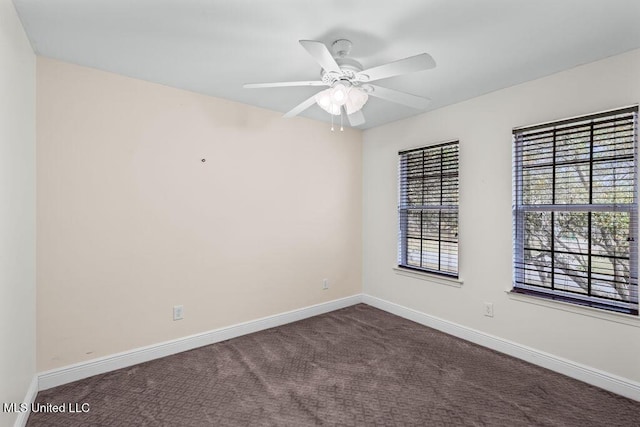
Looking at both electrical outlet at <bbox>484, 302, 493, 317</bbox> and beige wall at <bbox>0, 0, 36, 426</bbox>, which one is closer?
beige wall at <bbox>0, 0, 36, 426</bbox>

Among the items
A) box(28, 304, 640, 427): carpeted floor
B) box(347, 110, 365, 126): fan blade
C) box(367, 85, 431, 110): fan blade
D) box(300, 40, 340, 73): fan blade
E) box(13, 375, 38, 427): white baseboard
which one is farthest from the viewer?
box(347, 110, 365, 126): fan blade

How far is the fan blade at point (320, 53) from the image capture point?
4.92 ft

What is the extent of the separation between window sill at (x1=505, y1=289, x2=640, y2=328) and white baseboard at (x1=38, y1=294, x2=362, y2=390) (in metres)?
2.07

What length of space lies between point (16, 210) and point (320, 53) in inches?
75.1

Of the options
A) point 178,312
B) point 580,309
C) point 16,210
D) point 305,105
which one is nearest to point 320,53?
point 305,105

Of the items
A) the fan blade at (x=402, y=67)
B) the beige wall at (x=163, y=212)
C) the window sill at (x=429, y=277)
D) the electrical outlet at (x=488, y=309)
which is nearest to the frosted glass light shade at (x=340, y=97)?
the fan blade at (x=402, y=67)

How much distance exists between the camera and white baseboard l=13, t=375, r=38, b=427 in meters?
1.83

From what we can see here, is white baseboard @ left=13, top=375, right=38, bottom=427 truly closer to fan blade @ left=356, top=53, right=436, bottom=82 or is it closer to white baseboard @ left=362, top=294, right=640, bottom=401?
fan blade @ left=356, top=53, right=436, bottom=82

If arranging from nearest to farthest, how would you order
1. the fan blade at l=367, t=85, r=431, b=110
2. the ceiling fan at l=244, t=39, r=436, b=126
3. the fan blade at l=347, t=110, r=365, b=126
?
the ceiling fan at l=244, t=39, r=436, b=126, the fan blade at l=367, t=85, r=431, b=110, the fan blade at l=347, t=110, r=365, b=126

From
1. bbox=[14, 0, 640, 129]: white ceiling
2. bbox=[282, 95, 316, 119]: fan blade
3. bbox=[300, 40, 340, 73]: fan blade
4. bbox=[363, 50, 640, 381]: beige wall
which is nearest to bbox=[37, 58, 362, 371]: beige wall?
bbox=[14, 0, 640, 129]: white ceiling

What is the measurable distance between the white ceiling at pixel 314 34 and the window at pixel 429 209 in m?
0.97

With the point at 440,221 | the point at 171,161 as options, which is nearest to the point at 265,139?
the point at 171,161

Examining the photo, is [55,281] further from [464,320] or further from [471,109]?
[471,109]

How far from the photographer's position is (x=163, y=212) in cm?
276
